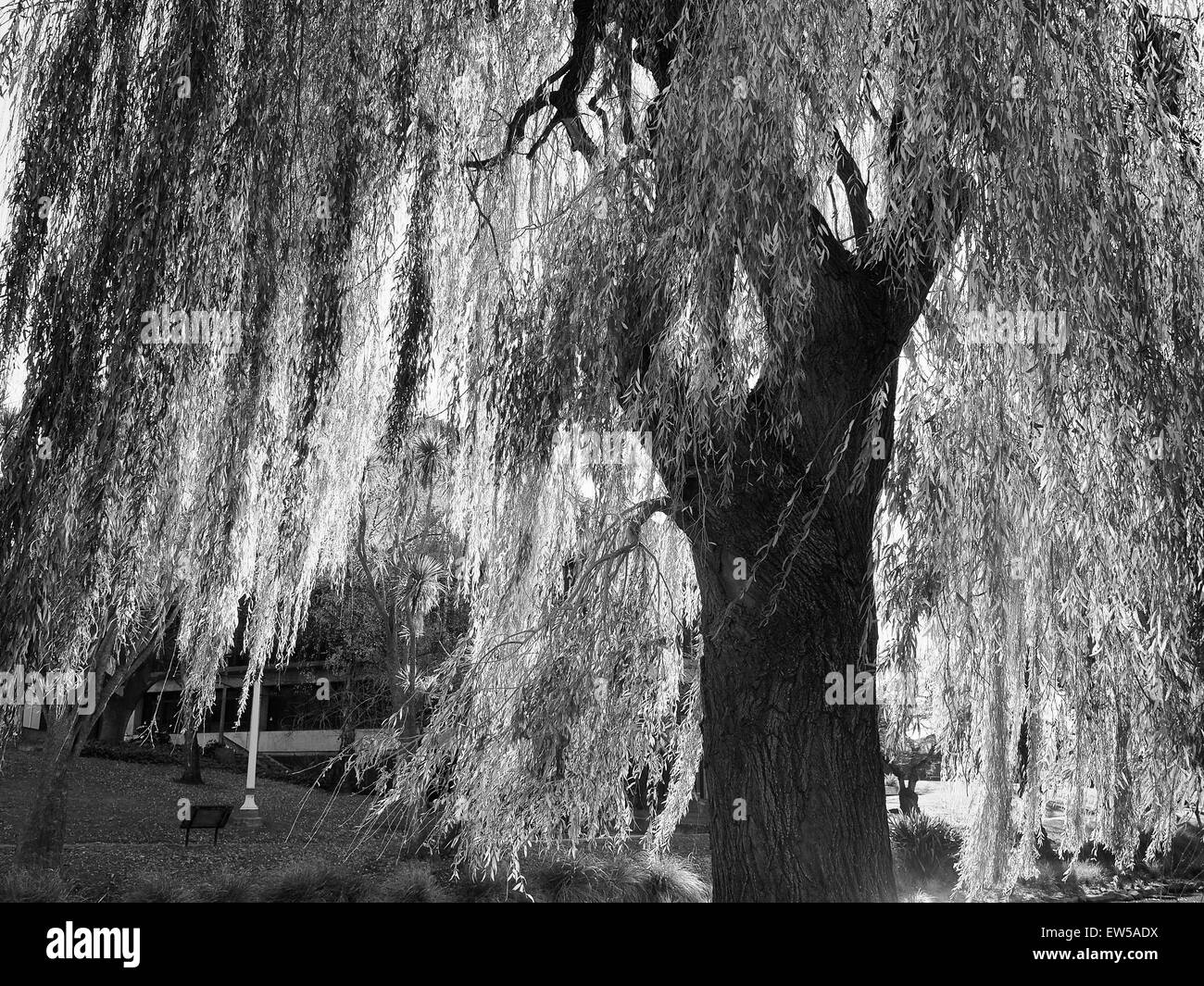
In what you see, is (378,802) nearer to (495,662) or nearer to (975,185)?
(495,662)

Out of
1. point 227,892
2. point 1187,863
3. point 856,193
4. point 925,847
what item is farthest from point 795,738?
point 1187,863

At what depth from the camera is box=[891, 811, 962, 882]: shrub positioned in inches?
428

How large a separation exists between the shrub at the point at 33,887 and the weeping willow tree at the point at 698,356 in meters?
5.26

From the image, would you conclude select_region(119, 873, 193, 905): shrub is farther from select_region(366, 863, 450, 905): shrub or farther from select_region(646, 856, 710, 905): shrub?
select_region(646, 856, 710, 905): shrub

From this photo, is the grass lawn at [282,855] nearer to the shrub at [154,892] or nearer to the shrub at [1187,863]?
the shrub at [154,892]

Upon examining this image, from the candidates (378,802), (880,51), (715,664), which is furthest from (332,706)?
(880,51)

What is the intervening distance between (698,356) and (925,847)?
9817mm

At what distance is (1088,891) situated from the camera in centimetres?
Result: 959

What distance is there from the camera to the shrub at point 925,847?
10.9 metres

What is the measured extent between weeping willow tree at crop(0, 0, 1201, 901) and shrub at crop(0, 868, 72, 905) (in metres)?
5.26

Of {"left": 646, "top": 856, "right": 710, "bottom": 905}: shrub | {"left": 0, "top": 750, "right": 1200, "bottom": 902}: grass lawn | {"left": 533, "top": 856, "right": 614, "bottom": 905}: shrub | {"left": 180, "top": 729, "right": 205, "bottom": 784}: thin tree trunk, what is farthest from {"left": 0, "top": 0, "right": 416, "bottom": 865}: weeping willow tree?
{"left": 180, "top": 729, "right": 205, "bottom": 784}: thin tree trunk

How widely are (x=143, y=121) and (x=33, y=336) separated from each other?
828 millimetres

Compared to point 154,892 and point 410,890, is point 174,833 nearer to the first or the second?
point 154,892

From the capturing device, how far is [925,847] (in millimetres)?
11141
